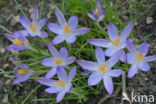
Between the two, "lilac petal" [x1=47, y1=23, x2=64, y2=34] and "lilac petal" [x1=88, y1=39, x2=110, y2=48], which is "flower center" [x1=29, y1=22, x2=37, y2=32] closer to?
"lilac petal" [x1=47, y1=23, x2=64, y2=34]

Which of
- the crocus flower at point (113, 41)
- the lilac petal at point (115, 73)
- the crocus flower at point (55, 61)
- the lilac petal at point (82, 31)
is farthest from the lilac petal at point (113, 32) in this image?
the crocus flower at point (55, 61)

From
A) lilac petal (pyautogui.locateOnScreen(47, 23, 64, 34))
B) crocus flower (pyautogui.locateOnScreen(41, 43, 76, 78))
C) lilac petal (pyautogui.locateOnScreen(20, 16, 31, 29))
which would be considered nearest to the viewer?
crocus flower (pyautogui.locateOnScreen(41, 43, 76, 78))

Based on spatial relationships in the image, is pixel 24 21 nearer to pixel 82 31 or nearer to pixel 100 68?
pixel 82 31

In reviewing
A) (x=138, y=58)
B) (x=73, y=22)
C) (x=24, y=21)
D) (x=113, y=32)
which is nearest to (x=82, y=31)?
(x=73, y=22)

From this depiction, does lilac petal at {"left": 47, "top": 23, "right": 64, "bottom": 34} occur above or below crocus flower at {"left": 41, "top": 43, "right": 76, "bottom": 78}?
above

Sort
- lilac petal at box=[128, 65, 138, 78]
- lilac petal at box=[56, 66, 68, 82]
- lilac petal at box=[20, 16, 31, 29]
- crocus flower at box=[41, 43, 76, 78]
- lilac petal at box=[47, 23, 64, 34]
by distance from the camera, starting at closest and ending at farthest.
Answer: lilac petal at box=[128, 65, 138, 78] → lilac petal at box=[56, 66, 68, 82] → crocus flower at box=[41, 43, 76, 78] → lilac petal at box=[47, 23, 64, 34] → lilac petal at box=[20, 16, 31, 29]

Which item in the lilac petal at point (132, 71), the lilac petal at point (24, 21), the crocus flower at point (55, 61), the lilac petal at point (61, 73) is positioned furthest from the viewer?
the lilac petal at point (24, 21)

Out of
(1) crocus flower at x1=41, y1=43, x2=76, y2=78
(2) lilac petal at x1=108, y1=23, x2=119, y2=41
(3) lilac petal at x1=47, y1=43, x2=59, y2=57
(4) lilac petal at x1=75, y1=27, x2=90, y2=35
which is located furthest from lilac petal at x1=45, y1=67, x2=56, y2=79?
(2) lilac petal at x1=108, y1=23, x2=119, y2=41

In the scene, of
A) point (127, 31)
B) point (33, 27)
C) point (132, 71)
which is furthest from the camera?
A: point (33, 27)

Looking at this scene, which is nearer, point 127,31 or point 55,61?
point 127,31

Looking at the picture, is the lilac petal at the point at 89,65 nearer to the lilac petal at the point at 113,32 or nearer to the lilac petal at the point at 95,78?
the lilac petal at the point at 95,78

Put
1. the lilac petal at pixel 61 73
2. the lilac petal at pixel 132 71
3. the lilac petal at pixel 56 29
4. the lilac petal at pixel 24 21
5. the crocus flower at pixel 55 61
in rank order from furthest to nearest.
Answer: the lilac petal at pixel 24 21, the lilac petal at pixel 56 29, the crocus flower at pixel 55 61, the lilac petal at pixel 61 73, the lilac petal at pixel 132 71

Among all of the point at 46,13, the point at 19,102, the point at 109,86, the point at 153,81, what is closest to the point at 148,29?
the point at 153,81
